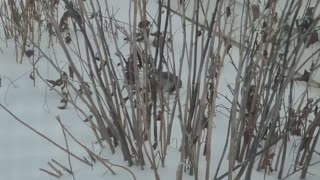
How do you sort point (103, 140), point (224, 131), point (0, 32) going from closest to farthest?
point (103, 140), point (224, 131), point (0, 32)

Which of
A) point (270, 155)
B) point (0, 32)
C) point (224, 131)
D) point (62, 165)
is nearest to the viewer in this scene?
point (270, 155)

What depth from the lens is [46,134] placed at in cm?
254

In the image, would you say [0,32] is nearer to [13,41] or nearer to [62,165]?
[13,41]

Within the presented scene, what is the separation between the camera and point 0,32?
11.9 ft

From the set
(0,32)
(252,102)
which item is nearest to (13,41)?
(0,32)

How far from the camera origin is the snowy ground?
224cm

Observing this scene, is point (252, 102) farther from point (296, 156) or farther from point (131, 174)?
point (131, 174)

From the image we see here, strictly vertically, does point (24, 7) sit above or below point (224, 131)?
above

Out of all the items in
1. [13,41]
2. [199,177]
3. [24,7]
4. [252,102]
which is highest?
[24,7]

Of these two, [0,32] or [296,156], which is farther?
[0,32]

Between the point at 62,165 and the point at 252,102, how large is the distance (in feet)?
2.71

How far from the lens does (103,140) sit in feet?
7.95

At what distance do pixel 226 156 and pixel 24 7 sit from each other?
171 cm

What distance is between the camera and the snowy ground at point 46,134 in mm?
2238
